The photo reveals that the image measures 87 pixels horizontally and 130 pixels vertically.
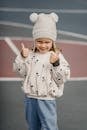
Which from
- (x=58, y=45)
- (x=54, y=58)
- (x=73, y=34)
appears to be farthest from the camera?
(x=73, y=34)

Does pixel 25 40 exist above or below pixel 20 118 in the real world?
above

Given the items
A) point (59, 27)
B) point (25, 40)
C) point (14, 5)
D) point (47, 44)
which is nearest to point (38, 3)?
point (14, 5)

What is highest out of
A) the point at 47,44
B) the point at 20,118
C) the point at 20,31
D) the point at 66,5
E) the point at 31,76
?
the point at 66,5

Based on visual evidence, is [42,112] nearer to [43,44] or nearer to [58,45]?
[43,44]

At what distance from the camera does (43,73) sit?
6.94 ft

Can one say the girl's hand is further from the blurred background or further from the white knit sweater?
the blurred background

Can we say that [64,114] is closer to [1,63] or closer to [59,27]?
[1,63]

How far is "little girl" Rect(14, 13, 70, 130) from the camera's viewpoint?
2105mm

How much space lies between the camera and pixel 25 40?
4379 mm

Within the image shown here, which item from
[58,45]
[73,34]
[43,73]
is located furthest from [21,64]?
[73,34]

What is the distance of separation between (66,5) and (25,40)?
1276 mm

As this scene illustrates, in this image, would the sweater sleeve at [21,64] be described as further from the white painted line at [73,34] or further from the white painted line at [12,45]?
the white painted line at [73,34]

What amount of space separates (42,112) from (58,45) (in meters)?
2.14

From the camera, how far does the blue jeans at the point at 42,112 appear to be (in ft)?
6.98
